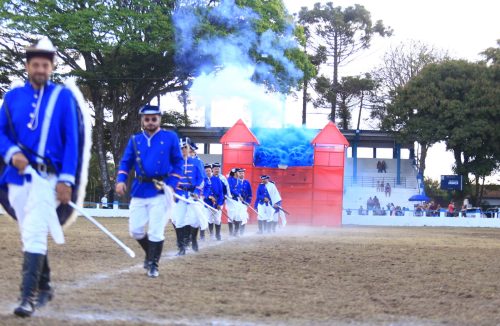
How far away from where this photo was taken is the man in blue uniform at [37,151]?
591 cm

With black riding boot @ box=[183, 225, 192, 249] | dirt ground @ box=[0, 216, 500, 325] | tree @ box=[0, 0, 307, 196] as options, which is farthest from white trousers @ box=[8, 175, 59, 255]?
tree @ box=[0, 0, 307, 196]

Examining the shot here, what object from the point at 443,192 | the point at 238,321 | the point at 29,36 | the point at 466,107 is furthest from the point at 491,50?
the point at 238,321

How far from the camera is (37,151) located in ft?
19.9

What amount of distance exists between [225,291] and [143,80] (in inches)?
1241

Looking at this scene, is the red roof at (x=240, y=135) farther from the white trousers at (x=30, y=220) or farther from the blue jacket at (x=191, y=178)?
the white trousers at (x=30, y=220)

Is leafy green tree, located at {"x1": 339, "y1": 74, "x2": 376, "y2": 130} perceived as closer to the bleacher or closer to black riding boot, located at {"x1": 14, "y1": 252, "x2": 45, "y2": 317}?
the bleacher

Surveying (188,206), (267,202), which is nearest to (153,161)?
(188,206)

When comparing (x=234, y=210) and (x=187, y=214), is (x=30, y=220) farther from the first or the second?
(x=234, y=210)

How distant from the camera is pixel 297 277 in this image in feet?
30.1

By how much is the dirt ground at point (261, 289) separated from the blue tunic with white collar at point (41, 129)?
123 cm

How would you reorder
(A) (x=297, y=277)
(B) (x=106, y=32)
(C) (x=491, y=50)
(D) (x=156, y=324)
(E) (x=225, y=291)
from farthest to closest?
1. (C) (x=491, y=50)
2. (B) (x=106, y=32)
3. (A) (x=297, y=277)
4. (E) (x=225, y=291)
5. (D) (x=156, y=324)

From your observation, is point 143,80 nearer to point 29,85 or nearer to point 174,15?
point 174,15

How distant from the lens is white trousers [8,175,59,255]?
19.3ft

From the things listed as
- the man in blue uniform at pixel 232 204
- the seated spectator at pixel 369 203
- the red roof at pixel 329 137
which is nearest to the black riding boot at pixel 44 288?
the man in blue uniform at pixel 232 204
